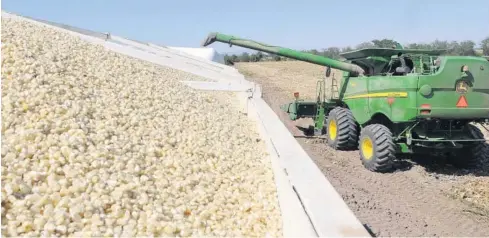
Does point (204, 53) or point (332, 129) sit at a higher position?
point (204, 53)

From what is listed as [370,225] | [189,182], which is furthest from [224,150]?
[370,225]

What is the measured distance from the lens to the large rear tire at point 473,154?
7344mm

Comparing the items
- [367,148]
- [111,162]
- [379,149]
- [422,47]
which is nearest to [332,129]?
[367,148]

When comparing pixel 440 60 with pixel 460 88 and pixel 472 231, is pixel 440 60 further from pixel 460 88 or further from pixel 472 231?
pixel 472 231

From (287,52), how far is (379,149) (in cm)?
304

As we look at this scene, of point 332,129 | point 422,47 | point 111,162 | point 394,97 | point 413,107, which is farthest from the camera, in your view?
point 422,47

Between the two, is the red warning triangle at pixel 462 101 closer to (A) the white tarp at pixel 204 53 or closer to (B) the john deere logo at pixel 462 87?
(B) the john deere logo at pixel 462 87

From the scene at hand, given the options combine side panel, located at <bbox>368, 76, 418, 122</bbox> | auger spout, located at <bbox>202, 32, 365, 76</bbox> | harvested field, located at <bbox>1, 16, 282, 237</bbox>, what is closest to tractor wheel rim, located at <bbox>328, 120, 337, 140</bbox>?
auger spout, located at <bbox>202, 32, 365, 76</bbox>

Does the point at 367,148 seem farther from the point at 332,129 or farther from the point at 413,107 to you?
the point at 332,129

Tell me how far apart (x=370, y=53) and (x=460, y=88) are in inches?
69.0

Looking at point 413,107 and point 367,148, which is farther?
point 367,148

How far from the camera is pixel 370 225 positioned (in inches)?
187

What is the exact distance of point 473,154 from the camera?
740 cm

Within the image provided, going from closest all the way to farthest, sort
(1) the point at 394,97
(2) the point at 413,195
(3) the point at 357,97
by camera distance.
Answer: (2) the point at 413,195
(1) the point at 394,97
(3) the point at 357,97
